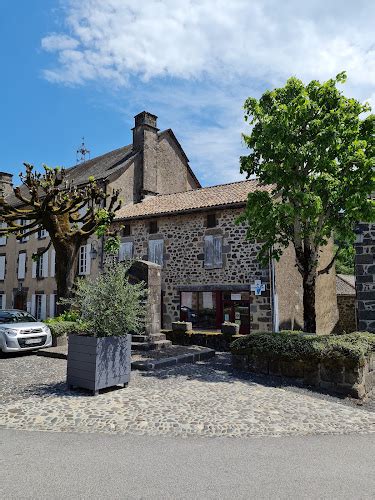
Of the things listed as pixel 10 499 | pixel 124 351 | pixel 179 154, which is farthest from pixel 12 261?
pixel 10 499

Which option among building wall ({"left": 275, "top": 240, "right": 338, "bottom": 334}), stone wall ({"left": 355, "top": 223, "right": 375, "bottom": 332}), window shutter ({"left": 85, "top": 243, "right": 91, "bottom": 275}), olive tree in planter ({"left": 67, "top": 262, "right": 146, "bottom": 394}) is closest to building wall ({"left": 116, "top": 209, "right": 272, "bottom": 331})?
building wall ({"left": 275, "top": 240, "right": 338, "bottom": 334})

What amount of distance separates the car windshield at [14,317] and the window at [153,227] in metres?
7.97

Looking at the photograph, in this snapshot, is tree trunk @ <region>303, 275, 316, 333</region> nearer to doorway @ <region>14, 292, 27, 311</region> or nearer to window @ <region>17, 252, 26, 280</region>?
doorway @ <region>14, 292, 27, 311</region>

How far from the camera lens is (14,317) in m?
12.0

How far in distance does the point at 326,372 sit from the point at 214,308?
1027cm

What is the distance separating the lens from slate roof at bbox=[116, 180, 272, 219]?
16.8m

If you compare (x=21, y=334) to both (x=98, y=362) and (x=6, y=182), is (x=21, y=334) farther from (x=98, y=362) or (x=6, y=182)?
(x=6, y=182)

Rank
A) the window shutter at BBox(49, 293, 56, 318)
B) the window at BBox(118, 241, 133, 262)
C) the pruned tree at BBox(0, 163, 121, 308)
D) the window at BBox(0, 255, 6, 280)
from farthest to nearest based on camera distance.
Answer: the window at BBox(0, 255, 6, 280) < the window shutter at BBox(49, 293, 56, 318) < the window at BBox(118, 241, 133, 262) < the pruned tree at BBox(0, 163, 121, 308)

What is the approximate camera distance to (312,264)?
9.87m

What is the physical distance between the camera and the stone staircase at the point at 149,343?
11070 mm

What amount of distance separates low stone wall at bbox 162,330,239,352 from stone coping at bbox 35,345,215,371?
1.51 meters

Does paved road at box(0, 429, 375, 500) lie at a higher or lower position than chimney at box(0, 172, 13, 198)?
lower

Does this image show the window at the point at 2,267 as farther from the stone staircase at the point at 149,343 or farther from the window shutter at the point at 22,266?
the stone staircase at the point at 149,343

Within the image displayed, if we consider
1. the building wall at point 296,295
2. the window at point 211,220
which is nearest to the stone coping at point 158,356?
the building wall at point 296,295
